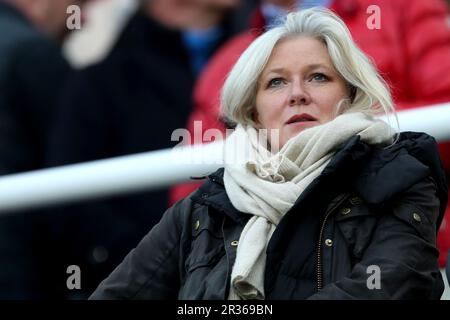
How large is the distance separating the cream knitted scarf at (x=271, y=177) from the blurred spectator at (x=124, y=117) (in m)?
2.08

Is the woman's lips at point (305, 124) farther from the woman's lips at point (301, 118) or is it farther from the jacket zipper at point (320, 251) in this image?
the jacket zipper at point (320, 251)

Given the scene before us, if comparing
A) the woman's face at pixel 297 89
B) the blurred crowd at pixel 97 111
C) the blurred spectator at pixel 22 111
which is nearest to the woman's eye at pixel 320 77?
the woman's face at pixel 297 89

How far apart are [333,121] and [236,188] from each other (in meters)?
Result: 0.32

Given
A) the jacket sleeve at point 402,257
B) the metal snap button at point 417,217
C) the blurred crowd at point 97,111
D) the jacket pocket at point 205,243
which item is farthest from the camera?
the blurred crowd at point 97,111

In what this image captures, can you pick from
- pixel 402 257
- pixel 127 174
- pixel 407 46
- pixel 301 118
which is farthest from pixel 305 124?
pixel 127 174

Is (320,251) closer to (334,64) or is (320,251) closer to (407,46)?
(334,64)

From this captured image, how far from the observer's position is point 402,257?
12.4 ft

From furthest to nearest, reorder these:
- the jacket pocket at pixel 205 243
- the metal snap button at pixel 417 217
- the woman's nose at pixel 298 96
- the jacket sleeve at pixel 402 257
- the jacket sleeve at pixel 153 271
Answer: the woman's nose at pixel 298 96, the jacket sleeve at pixel 153 271, the jacket pocket at pixel 205 243, the metal snap button at pixel 417 217, the jacket sleeve at pixel 402 257

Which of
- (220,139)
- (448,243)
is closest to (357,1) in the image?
(220,139)

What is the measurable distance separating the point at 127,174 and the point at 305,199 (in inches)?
58.8

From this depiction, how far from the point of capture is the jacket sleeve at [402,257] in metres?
3.73

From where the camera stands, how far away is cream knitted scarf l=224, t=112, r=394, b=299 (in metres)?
3.88

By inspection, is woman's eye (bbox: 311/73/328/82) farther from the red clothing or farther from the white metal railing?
the red clothing

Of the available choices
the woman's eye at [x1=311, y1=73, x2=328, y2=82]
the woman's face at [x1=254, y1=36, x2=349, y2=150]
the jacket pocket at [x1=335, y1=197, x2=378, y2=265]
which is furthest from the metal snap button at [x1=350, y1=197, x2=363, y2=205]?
the woman's eye at [x1=311, y1=73, x2=328, y2=82]
